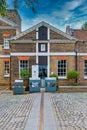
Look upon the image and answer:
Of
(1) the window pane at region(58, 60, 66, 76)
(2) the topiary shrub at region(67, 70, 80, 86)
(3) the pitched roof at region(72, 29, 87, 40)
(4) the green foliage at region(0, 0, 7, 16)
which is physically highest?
(3) the pitched roof at region(72, 29, 87, 40)

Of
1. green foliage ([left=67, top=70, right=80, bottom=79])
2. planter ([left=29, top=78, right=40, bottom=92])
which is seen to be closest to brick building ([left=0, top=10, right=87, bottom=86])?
green foliage ([left=67, top=70, right=80, bottom=79])

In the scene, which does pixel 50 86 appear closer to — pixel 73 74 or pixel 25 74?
pixel 25 74

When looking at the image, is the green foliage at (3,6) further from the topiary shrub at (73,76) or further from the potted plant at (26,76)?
the topiary shrub at (73,76)

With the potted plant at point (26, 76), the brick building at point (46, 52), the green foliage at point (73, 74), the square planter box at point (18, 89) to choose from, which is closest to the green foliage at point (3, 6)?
the square planter box at point (18, 89)

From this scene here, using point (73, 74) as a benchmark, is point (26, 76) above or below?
below

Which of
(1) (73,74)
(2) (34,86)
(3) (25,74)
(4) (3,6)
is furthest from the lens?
(1) (73,74)

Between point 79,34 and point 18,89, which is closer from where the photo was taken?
point 18,89

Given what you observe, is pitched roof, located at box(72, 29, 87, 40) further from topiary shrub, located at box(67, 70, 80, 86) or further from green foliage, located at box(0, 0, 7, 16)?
green foliage, located at box(0, 0, 7, 16)

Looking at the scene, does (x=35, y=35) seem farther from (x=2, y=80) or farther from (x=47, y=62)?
(x=2, y=80)

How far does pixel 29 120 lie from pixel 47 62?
20.2 meters

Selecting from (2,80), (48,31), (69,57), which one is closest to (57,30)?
(48,31)

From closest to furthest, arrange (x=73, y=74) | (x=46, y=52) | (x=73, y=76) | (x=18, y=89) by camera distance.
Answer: (x=18, y=89)
(x=73, y=74)
(x=73, y=76)
(x=46, y=52)

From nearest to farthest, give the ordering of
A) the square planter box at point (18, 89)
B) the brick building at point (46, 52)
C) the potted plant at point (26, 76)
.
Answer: the square planter box at point (18, 89) → the potted plant at point (26, 76) → the brick building at point (46, 52)

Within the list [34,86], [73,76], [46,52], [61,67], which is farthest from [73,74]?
[34,86]
